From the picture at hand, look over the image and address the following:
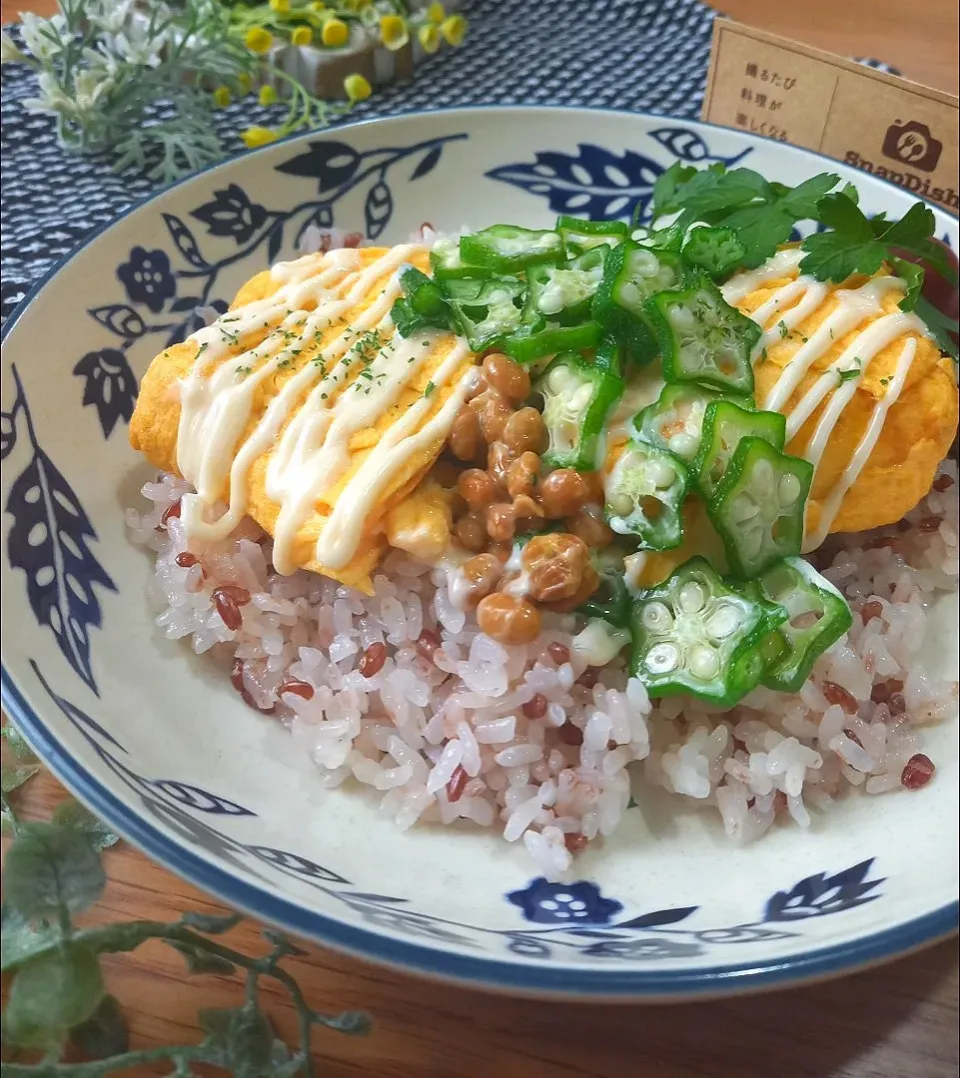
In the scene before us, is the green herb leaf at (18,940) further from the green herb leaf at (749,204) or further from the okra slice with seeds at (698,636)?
the green herb leaf at (749,204)

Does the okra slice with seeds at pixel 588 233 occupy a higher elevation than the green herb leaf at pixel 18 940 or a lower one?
higher

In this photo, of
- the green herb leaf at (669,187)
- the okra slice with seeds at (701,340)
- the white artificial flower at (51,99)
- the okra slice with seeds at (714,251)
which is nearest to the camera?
the okra slice with seeds at (701,340)

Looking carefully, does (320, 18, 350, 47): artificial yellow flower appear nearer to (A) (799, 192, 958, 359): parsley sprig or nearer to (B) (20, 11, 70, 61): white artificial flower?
(B) (20, 11, 70, 61): white artificial flower

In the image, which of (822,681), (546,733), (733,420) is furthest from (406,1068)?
(733,420)

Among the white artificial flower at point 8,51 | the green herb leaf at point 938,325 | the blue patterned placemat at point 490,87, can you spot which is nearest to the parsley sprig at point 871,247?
the green herb leaf at point 938,325

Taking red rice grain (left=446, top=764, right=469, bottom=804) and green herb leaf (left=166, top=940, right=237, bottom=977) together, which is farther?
red rice grain (left=446, top=764, right=469, bottom=804)

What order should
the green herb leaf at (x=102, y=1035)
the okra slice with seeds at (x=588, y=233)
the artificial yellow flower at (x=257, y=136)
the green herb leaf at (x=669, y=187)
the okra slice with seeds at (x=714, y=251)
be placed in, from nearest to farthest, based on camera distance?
the green herb leaf at (x=102, y=1035)
the okra slice with seeds at (x=714, y=251)
the okra slice with seeds at (x=588, y=233)
the green herb leaf at (x=669, y=187)
the artificial yellow flower at (x=257, y=136)

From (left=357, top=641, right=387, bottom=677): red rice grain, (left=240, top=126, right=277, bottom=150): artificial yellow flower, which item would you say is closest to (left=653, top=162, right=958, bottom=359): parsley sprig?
(left=357, top=641, right=387, bottom=677): red rice grain

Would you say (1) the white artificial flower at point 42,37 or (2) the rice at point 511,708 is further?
(1) the white artificial flower at point 42,37
